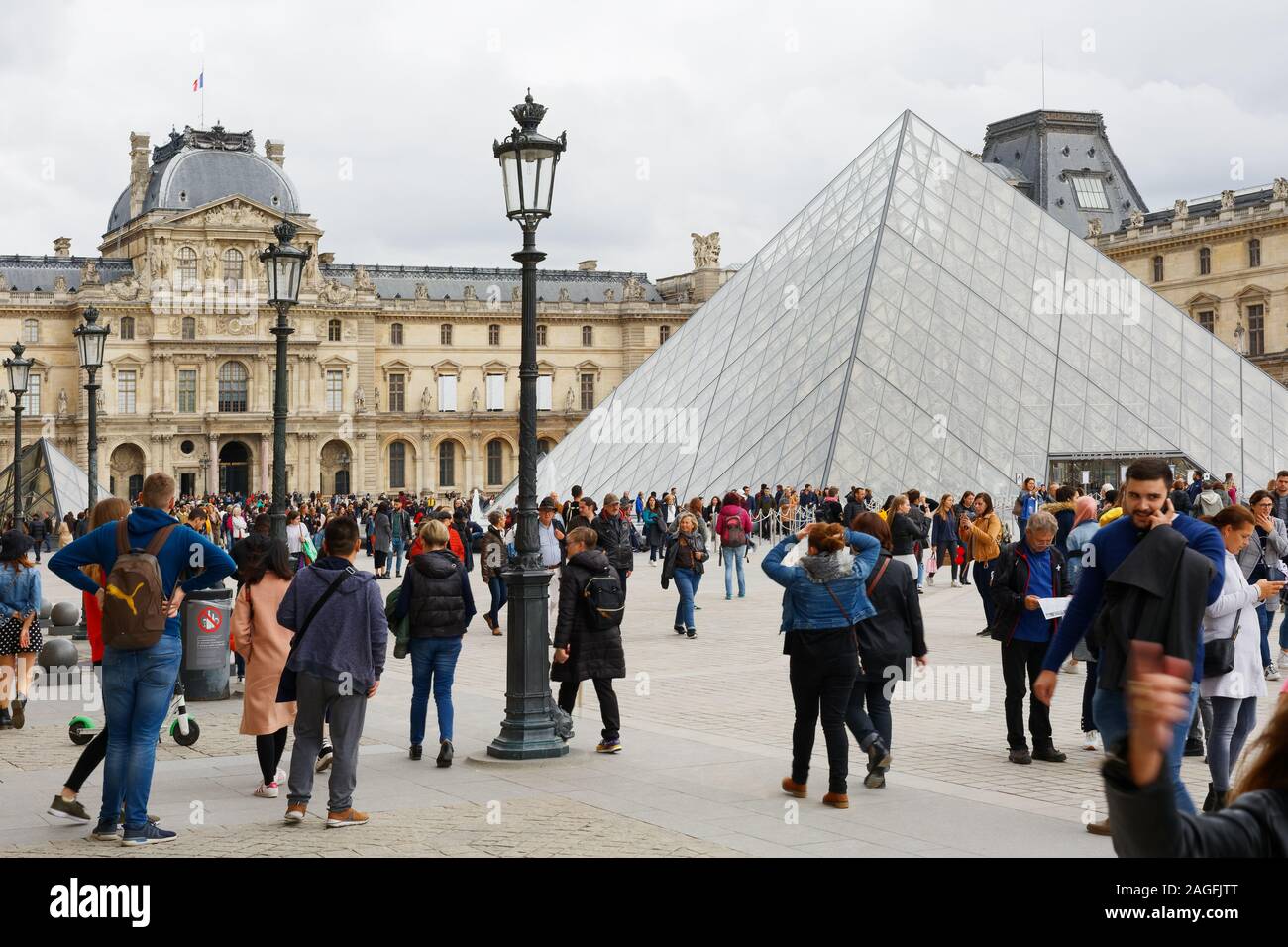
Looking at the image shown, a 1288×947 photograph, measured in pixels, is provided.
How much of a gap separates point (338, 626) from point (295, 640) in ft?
0.79

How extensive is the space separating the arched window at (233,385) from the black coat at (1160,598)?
64605mm

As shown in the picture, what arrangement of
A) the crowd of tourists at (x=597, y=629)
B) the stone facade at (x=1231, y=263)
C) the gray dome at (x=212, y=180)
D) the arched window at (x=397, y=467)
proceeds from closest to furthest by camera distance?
the crowd of tourists at (x=597, y=629)
the stone facade at (x=1231, y=263)
the gray dome at (x=212, y=180)
the arched window at (x=397, y=467)

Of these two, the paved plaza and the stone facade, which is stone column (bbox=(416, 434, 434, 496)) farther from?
the paved plaza

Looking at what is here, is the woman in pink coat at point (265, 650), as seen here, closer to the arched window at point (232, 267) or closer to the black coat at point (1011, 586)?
the black coat at point (1011, 586)

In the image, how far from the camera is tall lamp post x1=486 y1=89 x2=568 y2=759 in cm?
793

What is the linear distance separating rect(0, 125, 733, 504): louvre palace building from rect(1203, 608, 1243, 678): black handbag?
60.5 metres

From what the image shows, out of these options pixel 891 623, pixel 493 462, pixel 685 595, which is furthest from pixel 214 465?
pixel 891 623

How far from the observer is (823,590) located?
679 centimetres

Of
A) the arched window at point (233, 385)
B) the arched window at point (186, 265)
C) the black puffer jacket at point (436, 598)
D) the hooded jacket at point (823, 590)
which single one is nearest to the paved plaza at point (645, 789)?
the black puffer jacket at point (436, 598)

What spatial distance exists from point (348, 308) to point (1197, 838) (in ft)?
225

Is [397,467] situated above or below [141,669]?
above

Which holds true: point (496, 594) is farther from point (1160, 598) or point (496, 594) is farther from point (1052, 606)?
point (1160, 598)

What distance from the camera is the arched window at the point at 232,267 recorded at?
6500 cm

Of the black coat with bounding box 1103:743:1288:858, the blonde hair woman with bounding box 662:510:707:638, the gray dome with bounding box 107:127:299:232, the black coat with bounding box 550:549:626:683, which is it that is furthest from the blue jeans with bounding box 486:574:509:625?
the gray dome with bounding box 107:127:299:232
